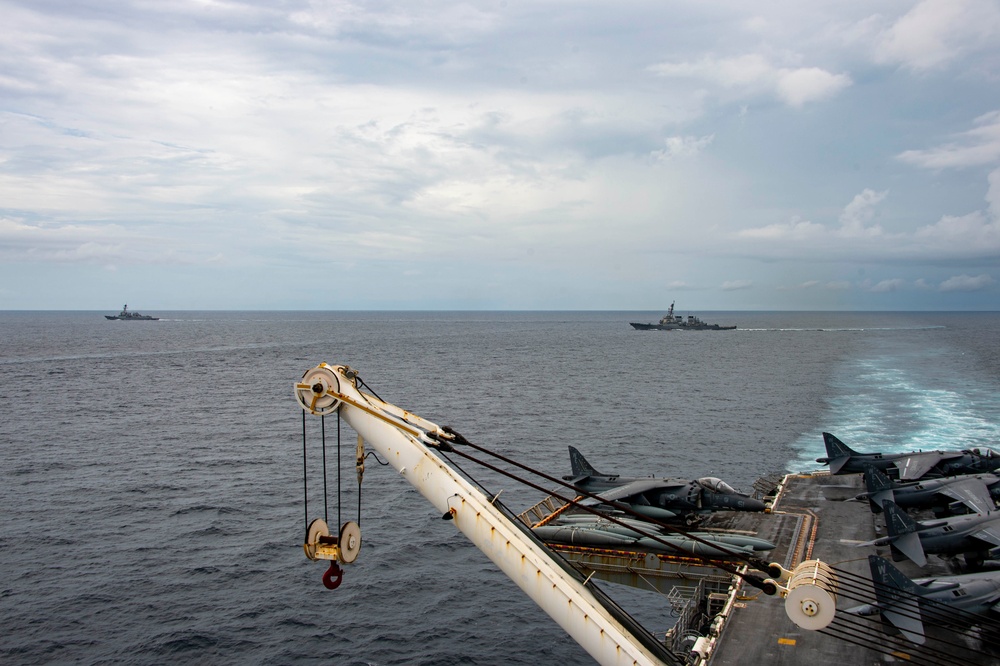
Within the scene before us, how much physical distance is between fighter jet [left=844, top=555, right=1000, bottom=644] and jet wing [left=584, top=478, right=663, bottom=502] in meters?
17.3

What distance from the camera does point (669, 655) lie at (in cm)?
1722

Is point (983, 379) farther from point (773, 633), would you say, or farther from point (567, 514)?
point (773, 633)

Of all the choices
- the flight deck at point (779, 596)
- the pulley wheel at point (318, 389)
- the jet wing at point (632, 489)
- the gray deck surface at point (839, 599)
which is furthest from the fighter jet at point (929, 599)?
the pulley wheel at point (318, 389)

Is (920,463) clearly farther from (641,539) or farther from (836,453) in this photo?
(641,539)

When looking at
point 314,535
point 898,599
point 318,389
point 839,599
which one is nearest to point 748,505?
point 839,599

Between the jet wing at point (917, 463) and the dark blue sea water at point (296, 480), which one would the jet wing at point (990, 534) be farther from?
the dark blue sea water at point (296, 480)

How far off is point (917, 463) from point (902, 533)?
694 inches

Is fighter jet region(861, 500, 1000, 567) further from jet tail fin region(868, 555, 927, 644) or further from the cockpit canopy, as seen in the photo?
the cockpit canopy

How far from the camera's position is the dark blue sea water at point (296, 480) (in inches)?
1510

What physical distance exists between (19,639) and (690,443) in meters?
65.1

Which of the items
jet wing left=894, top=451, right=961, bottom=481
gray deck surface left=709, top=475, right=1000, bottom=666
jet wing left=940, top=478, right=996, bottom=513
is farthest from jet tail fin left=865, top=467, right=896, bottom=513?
jet wing left=894, top=451, right=961, bottom=481

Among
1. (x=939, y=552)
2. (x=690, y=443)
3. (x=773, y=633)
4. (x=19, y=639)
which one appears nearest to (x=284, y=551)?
(x=19, y=639)

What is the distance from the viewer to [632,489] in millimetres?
48500

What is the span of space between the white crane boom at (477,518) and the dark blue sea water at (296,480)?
21537 mm
